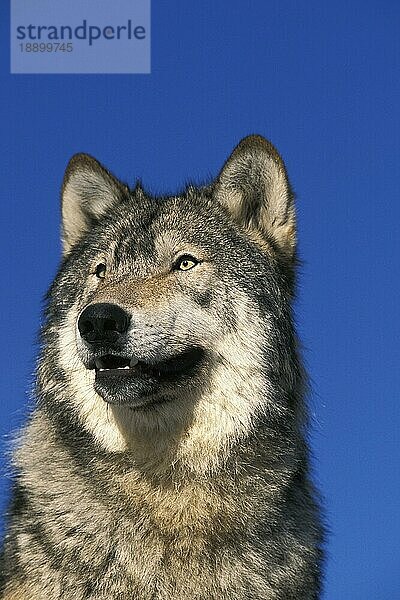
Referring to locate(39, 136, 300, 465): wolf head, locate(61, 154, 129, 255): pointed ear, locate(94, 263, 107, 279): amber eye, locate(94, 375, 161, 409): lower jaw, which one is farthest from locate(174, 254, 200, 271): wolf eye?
locate(61, 154, 129, 255): pointed ear

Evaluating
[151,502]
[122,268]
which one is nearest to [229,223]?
[122,268]

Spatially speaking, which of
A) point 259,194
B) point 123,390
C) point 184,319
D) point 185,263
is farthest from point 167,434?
point 259,194

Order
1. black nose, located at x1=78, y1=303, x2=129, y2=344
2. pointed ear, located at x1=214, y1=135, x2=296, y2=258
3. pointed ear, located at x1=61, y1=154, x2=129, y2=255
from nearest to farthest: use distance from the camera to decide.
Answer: black nose, located at x1=78, y1=303, x2=129, y2=344, pointed ear, located at x1=214, y1=135, x2=296, y2=258, pointed ear, located at x1=61, y1=154, x2=129, y2=255

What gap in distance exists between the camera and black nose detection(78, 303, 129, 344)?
20.0ft

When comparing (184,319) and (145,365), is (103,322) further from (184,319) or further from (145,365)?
(184,319)

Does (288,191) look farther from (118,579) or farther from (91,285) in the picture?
(118,579)

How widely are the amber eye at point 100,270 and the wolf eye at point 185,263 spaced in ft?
1.98

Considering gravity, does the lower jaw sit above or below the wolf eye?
below

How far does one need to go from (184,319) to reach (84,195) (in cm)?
204

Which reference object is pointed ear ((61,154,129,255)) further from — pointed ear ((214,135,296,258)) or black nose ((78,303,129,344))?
black nose ((78,303,129,344))

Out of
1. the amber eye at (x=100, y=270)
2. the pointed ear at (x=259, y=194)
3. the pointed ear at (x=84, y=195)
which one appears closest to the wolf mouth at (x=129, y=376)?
the amber eye at (x=100, y=270)

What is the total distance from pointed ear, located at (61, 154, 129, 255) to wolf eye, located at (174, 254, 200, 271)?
130cm

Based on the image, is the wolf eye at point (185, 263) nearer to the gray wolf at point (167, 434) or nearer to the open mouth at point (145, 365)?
the gray wolf at point (167, 434)

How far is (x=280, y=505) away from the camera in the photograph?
668 cm
